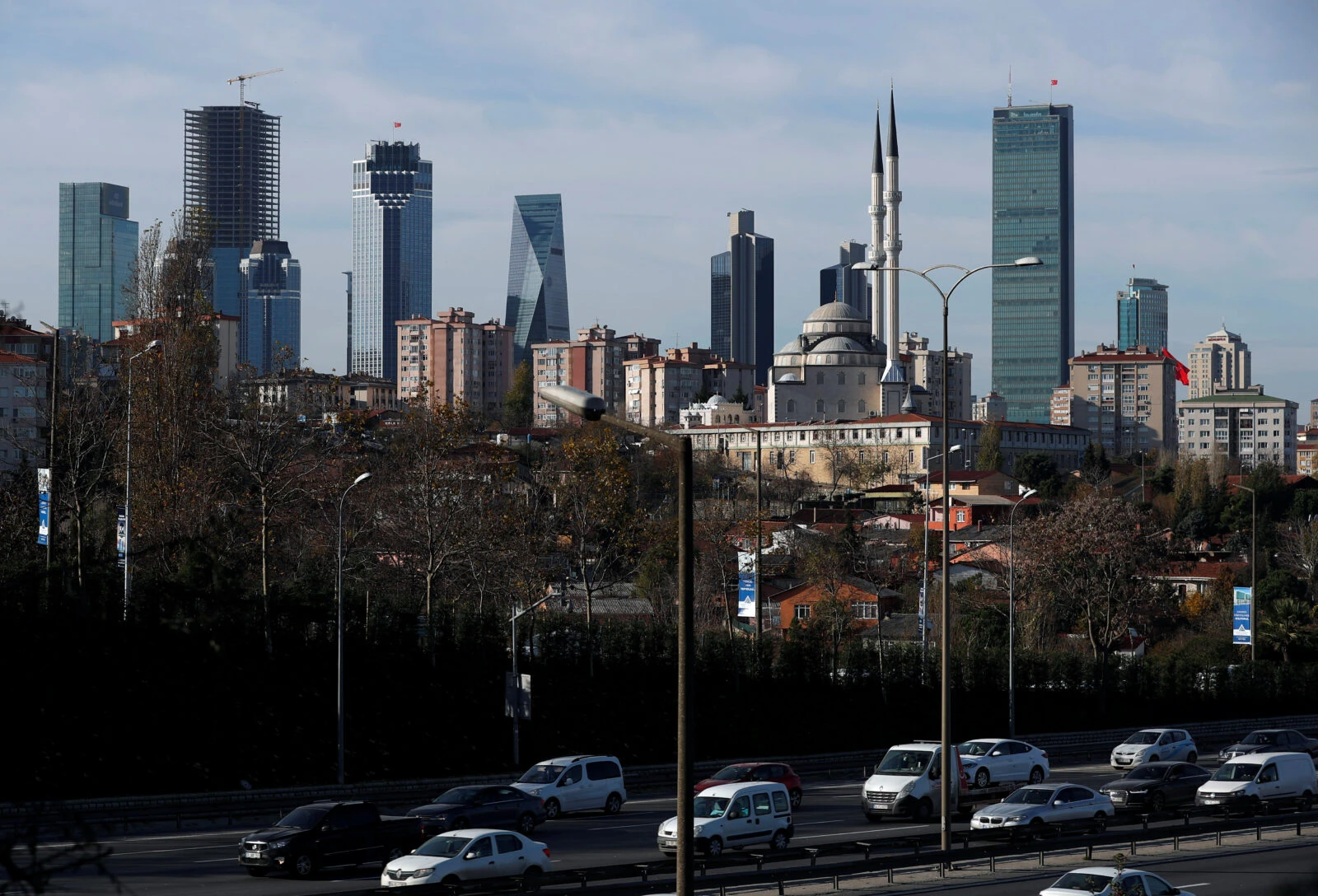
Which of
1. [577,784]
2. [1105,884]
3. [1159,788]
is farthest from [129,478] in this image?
[1105,884]

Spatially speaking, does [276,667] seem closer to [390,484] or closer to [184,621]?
[184,621]

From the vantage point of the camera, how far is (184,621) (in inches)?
1097

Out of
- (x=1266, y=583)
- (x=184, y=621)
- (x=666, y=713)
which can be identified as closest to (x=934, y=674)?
(x=666, y=713)

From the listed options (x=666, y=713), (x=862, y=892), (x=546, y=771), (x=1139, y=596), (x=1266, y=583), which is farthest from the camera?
(x=1266, y=583)

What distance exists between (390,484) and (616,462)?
25.3ft

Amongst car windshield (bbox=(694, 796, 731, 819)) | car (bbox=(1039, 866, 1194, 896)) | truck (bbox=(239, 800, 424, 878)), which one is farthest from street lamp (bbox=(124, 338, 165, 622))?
car (bbox=(1039, 866, 1194, 896))

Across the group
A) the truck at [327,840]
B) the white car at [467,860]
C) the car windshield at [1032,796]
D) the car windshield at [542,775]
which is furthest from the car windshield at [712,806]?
the car windshield at [1032,796]

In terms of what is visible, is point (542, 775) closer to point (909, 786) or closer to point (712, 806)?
point (712, 806)

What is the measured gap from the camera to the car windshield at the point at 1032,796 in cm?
2348

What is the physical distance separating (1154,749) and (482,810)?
1846 centimetres

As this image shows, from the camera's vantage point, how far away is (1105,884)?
16.0 meters

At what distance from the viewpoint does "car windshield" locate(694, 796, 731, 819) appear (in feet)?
72.9

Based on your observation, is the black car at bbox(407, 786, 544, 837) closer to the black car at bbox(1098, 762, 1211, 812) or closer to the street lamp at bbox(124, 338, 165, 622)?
the street lamp at bbox(124, 338, 165, 622)

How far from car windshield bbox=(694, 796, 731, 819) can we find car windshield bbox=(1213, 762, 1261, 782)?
10106 millimetres
